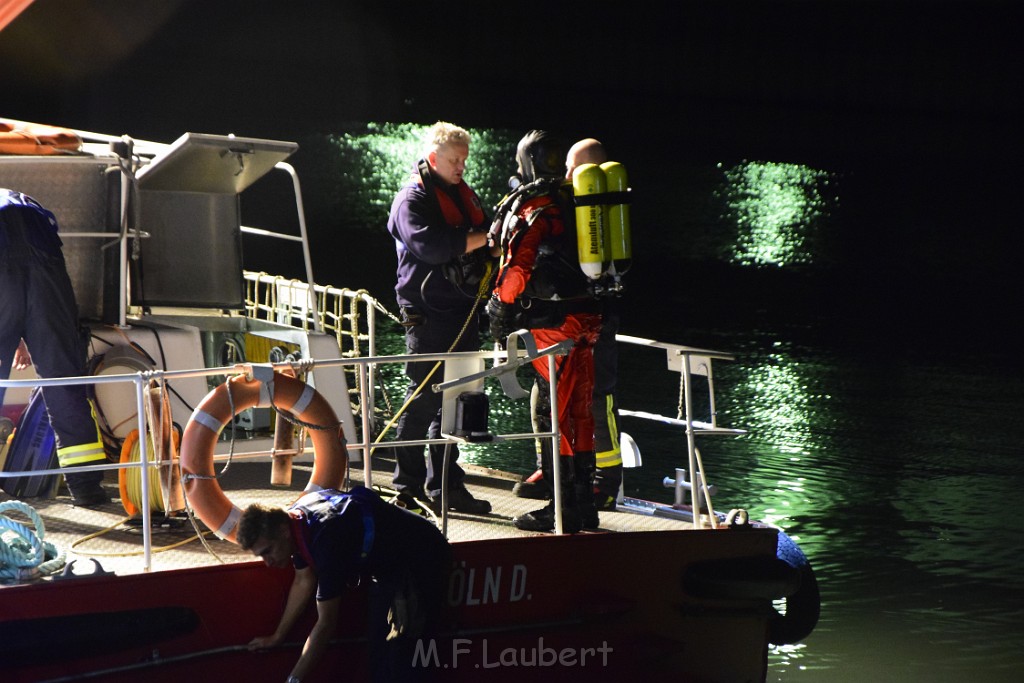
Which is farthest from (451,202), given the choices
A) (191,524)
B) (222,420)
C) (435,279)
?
(191,524)

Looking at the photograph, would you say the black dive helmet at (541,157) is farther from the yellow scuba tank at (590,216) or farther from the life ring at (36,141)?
the life ring at (36,141)

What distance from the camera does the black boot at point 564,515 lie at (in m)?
6.15

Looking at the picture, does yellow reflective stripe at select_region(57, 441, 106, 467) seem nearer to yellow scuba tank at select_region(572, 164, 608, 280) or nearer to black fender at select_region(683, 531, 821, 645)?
yellow scuba tank at select_region(572, 164, 608, 280)

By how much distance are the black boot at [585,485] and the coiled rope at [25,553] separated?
2.33m

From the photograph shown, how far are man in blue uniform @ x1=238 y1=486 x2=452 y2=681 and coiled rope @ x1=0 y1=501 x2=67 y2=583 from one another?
35.1 inches

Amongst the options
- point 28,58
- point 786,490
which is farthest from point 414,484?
point 28,58

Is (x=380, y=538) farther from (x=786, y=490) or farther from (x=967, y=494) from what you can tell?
(x=967, y=494)

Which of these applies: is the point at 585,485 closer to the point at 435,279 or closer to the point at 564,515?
the point at 564,515

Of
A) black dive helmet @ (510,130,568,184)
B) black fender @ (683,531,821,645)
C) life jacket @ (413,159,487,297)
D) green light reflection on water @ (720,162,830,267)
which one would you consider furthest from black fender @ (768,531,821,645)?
green light reflection on water @ (720,162,830,267)

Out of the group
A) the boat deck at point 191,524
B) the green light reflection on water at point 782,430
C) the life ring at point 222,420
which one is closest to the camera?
the life ring at point 222,420

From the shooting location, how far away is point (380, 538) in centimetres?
520

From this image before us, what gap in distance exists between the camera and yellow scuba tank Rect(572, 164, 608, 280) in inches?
237

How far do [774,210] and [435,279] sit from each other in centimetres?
3057

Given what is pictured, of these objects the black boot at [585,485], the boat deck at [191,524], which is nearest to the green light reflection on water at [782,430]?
the boat deck at [191,524]
